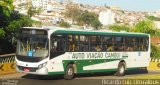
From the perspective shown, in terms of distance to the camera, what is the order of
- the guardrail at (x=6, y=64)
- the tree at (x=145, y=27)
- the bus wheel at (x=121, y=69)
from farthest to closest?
the tree at (x=145, y=27), the bus wheel at (x=121, y=69), the guardrail at (x=6, y=64)

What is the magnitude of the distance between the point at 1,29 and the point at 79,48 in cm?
785

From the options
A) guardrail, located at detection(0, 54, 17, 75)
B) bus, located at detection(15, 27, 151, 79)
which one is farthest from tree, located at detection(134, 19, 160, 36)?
guardrail, located at detection(0, 54, 17, 75)

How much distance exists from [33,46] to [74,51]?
250 cm

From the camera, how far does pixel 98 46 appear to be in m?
24.2

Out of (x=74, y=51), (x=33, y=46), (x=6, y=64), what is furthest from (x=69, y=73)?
(x=6, y=64)

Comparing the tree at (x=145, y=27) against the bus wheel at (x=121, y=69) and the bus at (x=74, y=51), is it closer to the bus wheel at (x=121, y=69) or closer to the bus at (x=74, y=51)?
the bus at (x=74, y=51)

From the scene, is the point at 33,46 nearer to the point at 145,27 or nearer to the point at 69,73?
the point at 69,73

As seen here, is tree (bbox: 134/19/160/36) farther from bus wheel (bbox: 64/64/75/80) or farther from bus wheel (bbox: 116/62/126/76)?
bus wheel (bbox: 64/64/75/80)

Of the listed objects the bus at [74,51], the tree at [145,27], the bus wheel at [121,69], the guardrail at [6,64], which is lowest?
the tree at [145,27]

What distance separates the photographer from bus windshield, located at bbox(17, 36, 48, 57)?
20562 mm

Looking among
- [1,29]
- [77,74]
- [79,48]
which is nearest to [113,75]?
[77,74]

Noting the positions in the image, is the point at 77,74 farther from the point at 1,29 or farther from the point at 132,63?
the point at 1,29

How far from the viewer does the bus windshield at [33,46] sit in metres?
20.6

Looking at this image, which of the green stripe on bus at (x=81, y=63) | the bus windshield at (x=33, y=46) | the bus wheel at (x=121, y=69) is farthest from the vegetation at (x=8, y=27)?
the bus windshield at (x=33, y=46)
